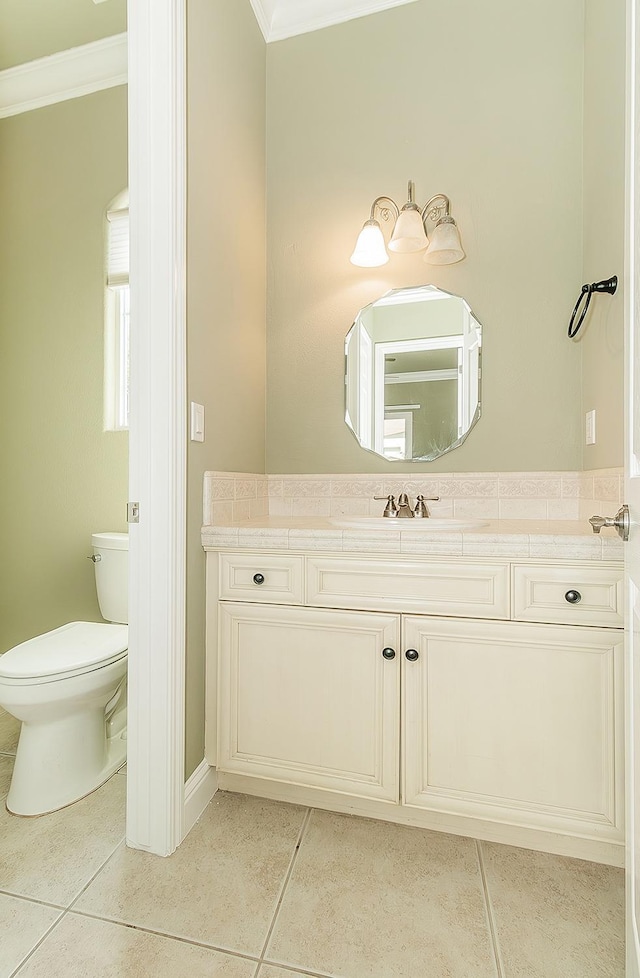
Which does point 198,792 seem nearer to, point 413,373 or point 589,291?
point 413,373

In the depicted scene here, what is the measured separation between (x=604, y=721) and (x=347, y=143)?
218 cm

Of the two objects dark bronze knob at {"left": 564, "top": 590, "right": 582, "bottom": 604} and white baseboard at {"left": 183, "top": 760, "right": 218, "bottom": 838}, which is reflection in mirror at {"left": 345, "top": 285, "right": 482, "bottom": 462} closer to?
dark bronze knob at {"left": 564, "top": 590, "right": 582, "bottom": 604}

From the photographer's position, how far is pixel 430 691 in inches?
51.3

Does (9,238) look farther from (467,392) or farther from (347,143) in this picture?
(467,392)

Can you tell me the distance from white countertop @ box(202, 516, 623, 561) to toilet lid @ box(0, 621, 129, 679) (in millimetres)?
522

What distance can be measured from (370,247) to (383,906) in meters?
1.99

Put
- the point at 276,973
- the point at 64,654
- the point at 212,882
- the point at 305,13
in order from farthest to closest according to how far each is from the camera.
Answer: the point at 305,13
the point at 64,654
the point at 212,882
the point at 276,973

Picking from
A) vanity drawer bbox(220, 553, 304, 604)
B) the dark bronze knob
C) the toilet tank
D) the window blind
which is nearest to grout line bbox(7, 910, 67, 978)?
vanity drawer bbox(220, 553, 304, 604)

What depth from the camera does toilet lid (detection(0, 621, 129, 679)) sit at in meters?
1.44

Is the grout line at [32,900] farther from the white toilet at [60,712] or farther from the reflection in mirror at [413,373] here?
the reflection in mirror at [413,373]

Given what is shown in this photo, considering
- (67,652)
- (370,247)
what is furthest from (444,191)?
(67,652)

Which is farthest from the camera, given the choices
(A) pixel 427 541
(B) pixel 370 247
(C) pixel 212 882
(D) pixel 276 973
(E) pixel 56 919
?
(B) pixel 370 247

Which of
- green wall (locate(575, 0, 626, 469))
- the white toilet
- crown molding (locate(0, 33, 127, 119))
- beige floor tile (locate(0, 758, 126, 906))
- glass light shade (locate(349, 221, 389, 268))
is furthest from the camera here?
crown molding (locate(0, 33, 127, 119))

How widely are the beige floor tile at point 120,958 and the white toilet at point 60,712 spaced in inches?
19.3
